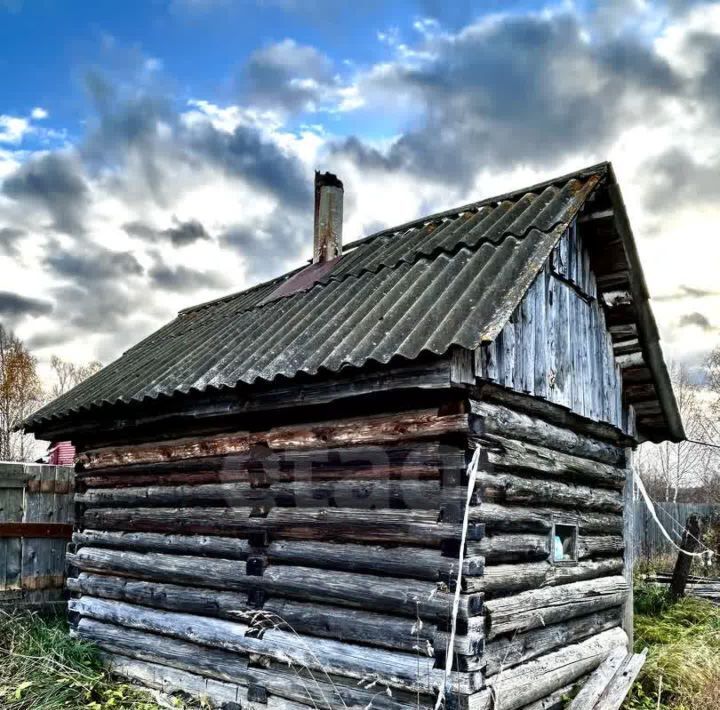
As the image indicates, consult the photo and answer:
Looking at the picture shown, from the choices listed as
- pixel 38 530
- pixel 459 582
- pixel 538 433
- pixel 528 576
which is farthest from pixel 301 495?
pixel 38 530

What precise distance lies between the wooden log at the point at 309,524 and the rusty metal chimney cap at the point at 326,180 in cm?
510

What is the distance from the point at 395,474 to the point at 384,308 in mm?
1548

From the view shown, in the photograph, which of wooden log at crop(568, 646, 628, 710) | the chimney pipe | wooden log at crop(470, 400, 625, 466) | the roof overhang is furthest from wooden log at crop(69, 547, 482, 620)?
the chimney pipe

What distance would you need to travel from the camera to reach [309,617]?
6.06 m

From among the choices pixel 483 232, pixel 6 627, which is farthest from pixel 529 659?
pixel 6 627

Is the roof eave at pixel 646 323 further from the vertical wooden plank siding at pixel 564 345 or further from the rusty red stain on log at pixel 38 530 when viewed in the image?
Result: the rusty red stain on log at pixel 38 530

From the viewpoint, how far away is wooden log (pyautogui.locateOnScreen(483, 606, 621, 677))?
5.60 m

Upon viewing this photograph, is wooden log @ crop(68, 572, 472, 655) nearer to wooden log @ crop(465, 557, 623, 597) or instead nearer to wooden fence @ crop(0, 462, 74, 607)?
wooden log @ crop(465, 557, 623, 597)

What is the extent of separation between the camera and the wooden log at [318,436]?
18.3 ft

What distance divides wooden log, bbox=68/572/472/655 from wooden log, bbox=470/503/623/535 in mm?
746

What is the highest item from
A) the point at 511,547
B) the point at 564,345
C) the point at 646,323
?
the point at 646,323

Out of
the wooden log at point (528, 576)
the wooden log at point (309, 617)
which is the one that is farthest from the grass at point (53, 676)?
the wooden log at point (528, 576)

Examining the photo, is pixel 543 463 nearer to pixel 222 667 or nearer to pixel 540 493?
pixel 540 493

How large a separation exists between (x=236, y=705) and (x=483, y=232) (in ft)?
16.5
